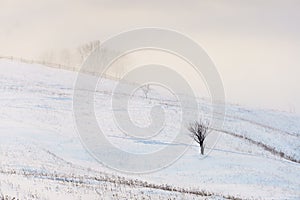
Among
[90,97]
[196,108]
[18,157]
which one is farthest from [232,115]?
[18,157]

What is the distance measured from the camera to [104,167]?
32438 millimetres

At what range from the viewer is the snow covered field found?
21328 millimetres

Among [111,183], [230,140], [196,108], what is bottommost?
[111,183]

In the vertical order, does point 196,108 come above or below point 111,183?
above

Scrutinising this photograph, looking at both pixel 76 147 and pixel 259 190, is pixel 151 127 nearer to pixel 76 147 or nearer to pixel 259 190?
pixel 76 147

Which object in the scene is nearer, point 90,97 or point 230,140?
point 230,140

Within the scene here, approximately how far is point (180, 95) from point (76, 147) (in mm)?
45111

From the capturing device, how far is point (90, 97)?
202ft

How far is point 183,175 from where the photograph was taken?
32750 mm

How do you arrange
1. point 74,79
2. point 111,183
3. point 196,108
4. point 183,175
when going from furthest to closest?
point 74,79
point 196,108
point 183,175
point 111,183

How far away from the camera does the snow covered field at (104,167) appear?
21.3 m

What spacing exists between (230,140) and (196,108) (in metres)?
20.5

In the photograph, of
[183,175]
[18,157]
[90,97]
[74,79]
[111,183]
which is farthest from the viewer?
[74,79]

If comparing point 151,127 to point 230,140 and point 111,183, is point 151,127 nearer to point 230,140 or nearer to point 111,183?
point 230,140
